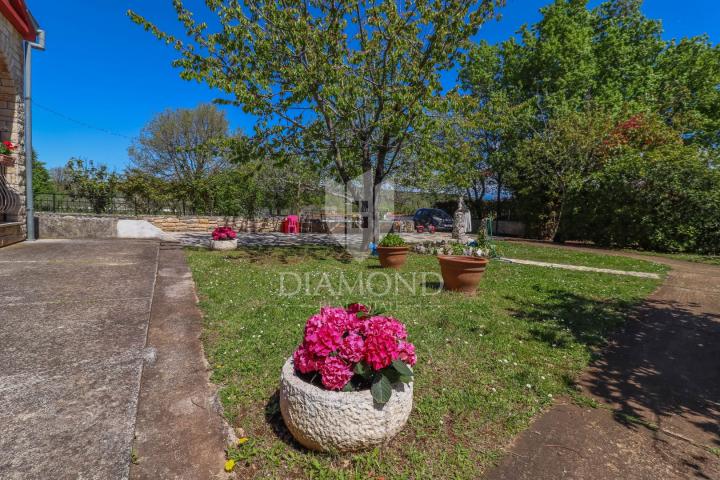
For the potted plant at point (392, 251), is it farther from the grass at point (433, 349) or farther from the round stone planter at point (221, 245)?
the round stone planter at point (221, 245)

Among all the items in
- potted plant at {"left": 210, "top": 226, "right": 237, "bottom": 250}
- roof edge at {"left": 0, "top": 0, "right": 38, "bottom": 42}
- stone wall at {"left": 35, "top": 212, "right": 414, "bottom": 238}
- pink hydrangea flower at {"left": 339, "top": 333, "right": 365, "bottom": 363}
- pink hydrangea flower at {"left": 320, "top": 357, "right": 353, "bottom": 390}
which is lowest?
pink hydrangea flower at {"left": 320, "top": 357, "right": 353, "bottom": 390}

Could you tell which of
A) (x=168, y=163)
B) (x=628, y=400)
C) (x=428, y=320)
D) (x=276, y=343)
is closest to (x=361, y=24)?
(x=428, y=320)

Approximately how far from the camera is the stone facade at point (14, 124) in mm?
8117

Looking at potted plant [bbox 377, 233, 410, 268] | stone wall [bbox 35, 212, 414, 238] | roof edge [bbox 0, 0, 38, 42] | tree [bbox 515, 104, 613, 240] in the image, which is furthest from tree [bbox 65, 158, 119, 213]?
tree [bbox 515, 104, 613, 240]

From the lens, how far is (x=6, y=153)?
26.4 feet

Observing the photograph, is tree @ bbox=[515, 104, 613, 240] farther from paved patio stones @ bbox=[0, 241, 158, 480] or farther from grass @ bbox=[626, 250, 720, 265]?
paved patio stones @ bbox=[0, 241, 158, 480]

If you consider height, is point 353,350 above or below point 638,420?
above

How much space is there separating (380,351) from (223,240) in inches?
368

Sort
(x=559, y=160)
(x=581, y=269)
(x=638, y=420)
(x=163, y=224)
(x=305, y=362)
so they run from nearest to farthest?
(x=305, y=362)
(x=638, y=420)
(x=581, y=269)
(x=163, y=224)
(x=559, y=160)

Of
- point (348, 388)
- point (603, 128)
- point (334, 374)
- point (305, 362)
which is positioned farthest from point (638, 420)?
point (603, 128)

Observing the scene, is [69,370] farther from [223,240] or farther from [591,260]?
[591,260]

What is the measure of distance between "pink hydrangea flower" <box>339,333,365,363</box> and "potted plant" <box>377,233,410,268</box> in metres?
5.65

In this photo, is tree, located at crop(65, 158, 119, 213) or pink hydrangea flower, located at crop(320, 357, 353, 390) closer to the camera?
pink hydrangea flower, located at crop(320, 357, 353, 390)

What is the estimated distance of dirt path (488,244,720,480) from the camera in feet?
6.74
